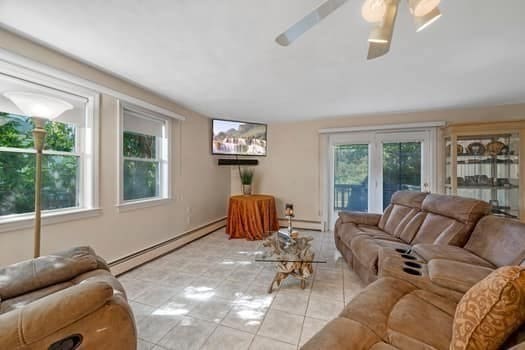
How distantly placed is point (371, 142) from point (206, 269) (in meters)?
3.42

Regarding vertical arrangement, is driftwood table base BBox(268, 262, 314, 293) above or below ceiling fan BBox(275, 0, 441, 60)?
below

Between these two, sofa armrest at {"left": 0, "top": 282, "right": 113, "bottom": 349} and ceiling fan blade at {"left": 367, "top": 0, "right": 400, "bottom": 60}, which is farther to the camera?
ceiling fan blade at {"left": 367, "top": 0, "right": 400, "bottom": 60}

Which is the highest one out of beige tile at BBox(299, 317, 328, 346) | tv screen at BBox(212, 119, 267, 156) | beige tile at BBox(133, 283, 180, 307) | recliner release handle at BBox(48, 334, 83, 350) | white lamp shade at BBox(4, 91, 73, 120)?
tv screen at BBox(212, 119, 267, 156)

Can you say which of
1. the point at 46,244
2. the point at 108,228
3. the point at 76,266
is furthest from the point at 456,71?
the point at 46,244

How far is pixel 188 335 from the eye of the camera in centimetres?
157

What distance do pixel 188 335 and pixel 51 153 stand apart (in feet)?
6.52

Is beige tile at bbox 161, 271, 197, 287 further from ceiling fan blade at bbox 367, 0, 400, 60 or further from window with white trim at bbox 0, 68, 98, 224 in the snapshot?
ceiling fan blade at bbox 367, 0, 400, 60

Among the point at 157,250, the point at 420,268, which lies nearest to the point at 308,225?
the point at 157,250

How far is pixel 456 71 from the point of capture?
7.50 feet

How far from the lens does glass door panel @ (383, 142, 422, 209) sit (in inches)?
151

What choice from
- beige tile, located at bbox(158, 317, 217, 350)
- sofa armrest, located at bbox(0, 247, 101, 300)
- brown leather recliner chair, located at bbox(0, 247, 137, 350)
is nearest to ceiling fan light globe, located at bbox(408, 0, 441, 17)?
brown leather recliner chair, located at bbox(0, 247, 137, 350)

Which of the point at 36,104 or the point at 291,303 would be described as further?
the point at 291,303

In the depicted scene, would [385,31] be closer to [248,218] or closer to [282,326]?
[282,326]

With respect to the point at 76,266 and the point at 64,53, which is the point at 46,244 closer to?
the point at 76,266
